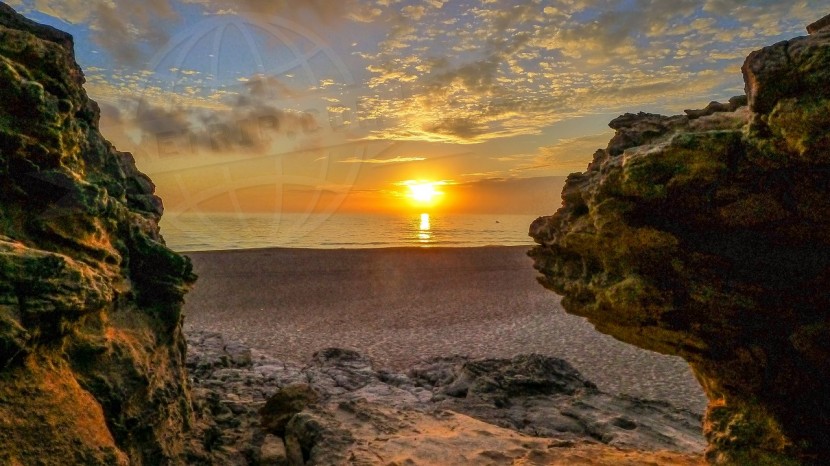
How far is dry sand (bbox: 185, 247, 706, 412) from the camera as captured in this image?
18.2 meters

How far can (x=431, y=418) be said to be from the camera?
10359 mm

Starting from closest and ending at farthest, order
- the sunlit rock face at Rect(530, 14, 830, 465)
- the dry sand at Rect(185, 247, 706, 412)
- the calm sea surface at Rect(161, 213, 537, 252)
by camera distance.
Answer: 1. the sunlit rock face at Rect(530, 14, 830, 465)
2. the dry sand at Rect(185, 247, 706, 412)
3. the calm sea surface at Rect(161, 213, 537, 252)

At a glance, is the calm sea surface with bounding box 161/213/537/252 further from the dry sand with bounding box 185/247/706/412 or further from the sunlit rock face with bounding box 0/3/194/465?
the sunlit rock face with bounding box 0/3/194/465

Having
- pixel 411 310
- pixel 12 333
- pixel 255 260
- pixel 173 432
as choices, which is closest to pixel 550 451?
pixel 173 432

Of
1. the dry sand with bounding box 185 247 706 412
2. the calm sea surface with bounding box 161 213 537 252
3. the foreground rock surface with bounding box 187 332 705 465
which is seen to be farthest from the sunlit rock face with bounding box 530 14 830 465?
the calm sea surface with bounding box 161 213 537 252

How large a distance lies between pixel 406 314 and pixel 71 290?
21.6 m

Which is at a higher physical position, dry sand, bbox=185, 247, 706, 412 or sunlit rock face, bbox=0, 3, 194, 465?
sunlit rock face, bbox=0, 3, 194, 465

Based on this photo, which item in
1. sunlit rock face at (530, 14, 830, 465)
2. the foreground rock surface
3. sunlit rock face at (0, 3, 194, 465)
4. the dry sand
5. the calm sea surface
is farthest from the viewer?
the calm sea surface

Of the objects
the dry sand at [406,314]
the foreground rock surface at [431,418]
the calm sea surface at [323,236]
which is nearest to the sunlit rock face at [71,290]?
the foreground rock surface at [431,418]

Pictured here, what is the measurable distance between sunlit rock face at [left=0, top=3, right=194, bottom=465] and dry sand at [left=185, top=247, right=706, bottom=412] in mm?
10373

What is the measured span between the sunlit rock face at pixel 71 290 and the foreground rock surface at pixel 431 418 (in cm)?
186

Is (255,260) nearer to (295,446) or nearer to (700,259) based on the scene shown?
(295,446)

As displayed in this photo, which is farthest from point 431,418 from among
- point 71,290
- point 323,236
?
point 323,236

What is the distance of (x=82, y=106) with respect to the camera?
8.25 metres
